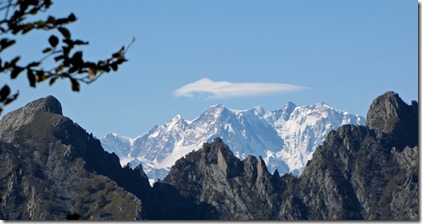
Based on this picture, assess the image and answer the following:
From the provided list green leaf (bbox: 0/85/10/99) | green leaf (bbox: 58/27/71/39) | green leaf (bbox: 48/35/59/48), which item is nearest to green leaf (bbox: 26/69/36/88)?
green leaf (bbox: 0/85/10/99)

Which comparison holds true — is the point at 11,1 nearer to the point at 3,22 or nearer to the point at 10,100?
the point at 3,22

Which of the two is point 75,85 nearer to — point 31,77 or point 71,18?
point 31,77

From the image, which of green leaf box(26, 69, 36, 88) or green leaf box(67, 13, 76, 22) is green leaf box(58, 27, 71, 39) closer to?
green leaf box(67, 13, 76, 22)

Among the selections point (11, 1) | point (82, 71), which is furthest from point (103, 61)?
point (11, 1)

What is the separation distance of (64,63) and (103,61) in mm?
634

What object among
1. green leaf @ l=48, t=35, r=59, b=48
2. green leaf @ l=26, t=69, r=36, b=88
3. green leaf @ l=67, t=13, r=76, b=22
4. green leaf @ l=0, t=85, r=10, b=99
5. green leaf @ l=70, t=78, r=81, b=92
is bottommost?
green leaf @ l=0, t=85, r=10, b=99

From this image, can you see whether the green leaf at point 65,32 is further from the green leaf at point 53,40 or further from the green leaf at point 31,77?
the green leaf at point 31,77

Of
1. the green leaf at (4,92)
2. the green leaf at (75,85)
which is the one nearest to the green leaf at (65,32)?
the green leaf at (75,85)

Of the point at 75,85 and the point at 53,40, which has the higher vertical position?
the point at 53,40

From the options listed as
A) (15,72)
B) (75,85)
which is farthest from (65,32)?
(15,72)

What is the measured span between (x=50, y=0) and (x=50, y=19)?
0.40m

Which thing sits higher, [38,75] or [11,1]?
[11,1]

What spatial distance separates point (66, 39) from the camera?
1738 centimetres

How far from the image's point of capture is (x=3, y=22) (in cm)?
1698
